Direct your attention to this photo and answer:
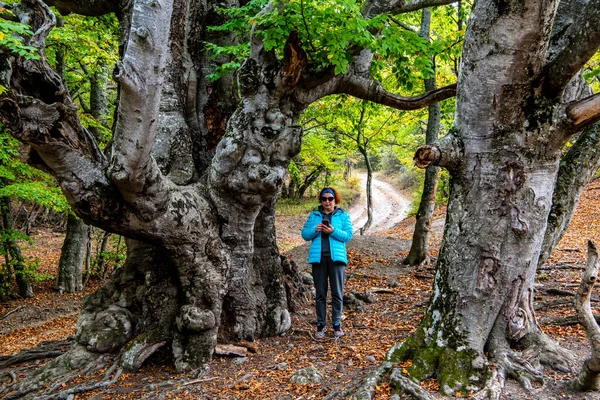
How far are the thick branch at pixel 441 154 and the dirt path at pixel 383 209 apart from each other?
18.0 meters

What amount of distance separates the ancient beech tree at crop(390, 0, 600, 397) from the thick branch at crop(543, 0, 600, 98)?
0.7 inches

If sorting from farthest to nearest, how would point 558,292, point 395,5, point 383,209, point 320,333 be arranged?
point 383,209
point 395,5
point 558,292
point 320,333

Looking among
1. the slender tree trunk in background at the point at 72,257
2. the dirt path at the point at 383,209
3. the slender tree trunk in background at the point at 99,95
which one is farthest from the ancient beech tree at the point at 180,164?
the dirt path at the point at 383,209

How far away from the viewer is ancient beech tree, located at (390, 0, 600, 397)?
3.47 m

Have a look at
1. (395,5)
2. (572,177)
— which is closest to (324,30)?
(395,5)

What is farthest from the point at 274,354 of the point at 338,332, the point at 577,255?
the point at 577,255

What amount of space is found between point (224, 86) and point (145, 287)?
123 inches

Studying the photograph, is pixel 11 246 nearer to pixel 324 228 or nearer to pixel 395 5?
pixel 324 228

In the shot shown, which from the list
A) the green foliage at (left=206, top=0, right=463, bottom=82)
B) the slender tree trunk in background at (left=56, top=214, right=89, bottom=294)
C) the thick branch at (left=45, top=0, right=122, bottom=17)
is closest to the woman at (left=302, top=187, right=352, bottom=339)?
the green foliage at (left=206, top=0, right=463, bottom=82)

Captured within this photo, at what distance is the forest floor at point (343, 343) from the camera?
396cm

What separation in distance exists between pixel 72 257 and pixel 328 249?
379 inches

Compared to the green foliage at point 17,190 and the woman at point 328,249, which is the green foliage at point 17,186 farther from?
the woman at point 328,249

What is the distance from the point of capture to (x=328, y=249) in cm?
523

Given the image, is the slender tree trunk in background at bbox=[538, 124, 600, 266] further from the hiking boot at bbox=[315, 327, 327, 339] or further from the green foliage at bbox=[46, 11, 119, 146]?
the green foliage at bbox=[46, 11, 119, 146]
